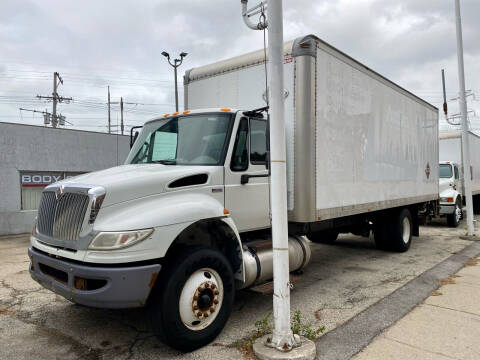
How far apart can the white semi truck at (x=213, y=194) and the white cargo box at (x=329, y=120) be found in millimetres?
20

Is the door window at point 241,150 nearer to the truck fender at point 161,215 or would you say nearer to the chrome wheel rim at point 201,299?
the truck fender at point 161,215

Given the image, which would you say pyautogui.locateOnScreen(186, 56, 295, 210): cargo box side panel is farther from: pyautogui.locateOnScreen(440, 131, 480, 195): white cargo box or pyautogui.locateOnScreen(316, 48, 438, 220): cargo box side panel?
pyautogui.locateOnScreen(440, 131, 480, 195): white cargo box

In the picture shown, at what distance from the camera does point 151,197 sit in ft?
12.3

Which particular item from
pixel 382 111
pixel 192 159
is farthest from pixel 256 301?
pixel 382 111

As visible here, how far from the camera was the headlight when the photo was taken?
10.9ft

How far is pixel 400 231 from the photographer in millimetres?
8484

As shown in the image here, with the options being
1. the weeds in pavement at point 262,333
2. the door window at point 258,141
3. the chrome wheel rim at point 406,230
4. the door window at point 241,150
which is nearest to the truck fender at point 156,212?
the door window at point 241,150

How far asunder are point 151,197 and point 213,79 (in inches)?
120

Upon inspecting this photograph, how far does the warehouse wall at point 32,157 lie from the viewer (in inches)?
451

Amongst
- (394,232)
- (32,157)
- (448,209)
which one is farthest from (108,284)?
(448,209)

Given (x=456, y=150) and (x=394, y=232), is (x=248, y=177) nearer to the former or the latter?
(x=394, y=232)

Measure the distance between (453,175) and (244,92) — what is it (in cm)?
1105

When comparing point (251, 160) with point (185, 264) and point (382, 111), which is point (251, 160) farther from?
point (382, 111)

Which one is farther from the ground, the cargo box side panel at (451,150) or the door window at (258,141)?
the cargo box side panel at (451,150)
